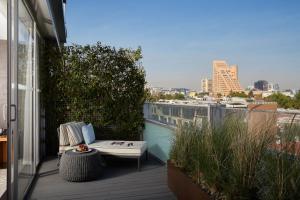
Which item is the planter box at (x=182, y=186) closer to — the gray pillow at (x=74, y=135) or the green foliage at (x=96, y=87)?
the gray pillow at (x=74, y=135)

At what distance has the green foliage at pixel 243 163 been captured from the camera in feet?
8.52

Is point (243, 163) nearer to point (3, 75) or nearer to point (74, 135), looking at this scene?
point (3, 75)

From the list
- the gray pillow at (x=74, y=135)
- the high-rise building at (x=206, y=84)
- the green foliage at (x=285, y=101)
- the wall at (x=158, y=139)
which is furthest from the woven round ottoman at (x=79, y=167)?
the high-rise building at (x=206, y=84)

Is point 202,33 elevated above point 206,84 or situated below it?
above

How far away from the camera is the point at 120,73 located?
26.3ft

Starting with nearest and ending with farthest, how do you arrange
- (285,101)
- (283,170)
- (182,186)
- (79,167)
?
(283,170)
(182,186)
(79,167)
(285,101)

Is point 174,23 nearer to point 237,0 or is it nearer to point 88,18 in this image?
point 237,0

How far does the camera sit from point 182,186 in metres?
4.16

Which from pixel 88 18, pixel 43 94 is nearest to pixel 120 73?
pixel 43 94

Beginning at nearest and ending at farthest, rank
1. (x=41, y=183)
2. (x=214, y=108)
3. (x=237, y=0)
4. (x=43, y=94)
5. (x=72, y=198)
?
(x=72, y=198) < (x=214, y=108) < (x=41, y=183) < (x=43, y=94) < (x=237, y=0)

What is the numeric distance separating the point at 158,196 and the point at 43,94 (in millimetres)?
4187

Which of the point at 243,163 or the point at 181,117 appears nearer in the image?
the point at 243,163

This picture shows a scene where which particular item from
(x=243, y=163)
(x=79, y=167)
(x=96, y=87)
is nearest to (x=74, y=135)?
(x=79, y=167)

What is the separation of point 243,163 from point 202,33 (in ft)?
61.6
